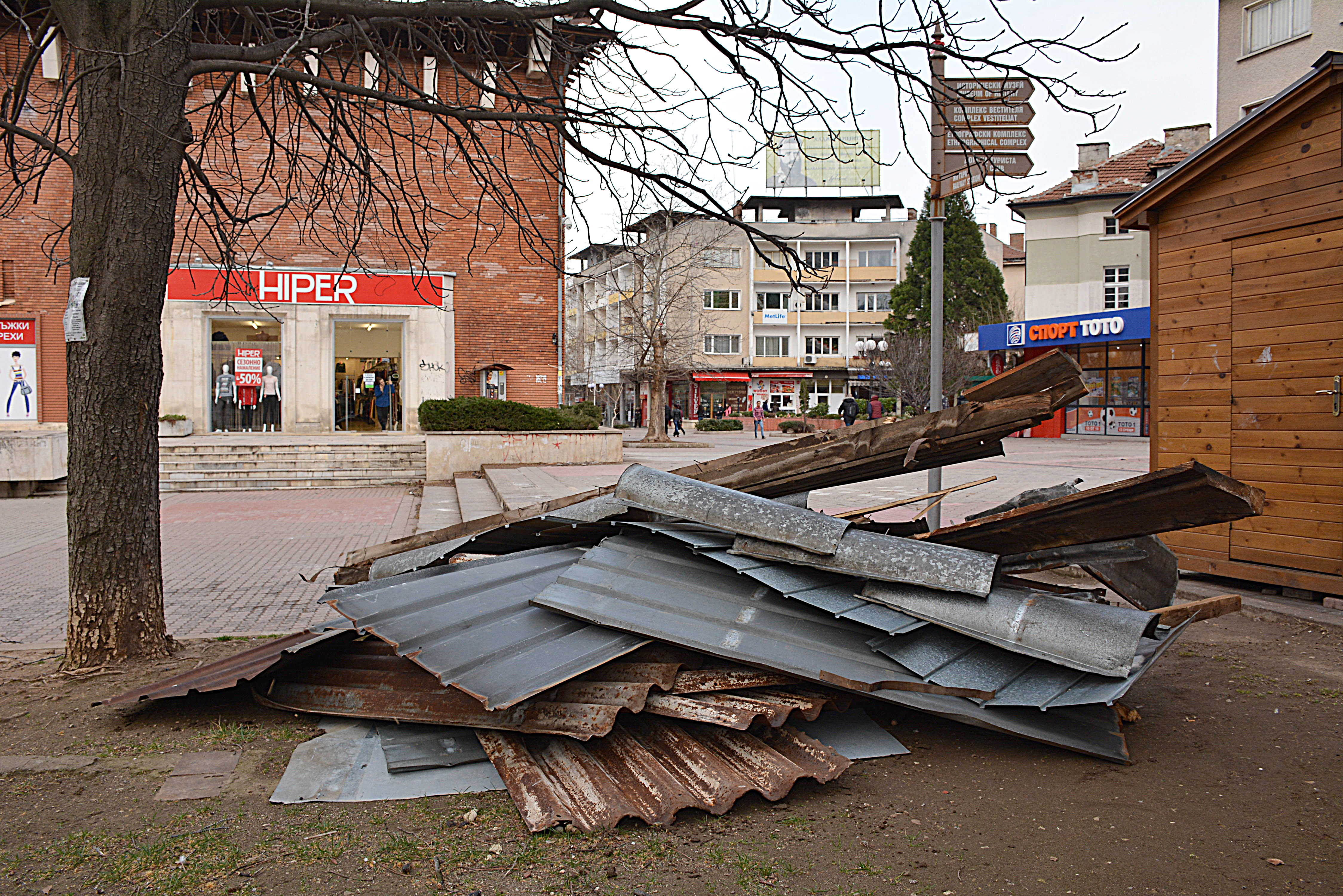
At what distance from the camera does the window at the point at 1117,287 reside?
42375mm

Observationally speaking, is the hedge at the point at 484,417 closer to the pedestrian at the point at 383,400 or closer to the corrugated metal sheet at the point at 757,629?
the pedestrian at the point at 383,400

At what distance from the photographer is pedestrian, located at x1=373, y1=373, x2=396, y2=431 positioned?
27922mm

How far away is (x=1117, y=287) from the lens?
42562 mm

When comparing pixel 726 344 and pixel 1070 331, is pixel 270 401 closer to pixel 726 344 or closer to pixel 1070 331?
pixel 1070 331

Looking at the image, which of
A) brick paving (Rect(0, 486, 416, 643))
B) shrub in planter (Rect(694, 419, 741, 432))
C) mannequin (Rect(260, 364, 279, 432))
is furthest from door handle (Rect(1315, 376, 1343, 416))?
shrub in planter (Rect(694, 419, 741, 432))

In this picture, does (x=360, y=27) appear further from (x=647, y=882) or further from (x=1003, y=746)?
(x=1003, y=746)

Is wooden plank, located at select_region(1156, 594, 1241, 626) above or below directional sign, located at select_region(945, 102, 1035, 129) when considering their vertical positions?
below

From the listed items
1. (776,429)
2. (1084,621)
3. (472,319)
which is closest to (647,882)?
(1084,621)

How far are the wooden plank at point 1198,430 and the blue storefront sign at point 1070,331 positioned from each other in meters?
28.8

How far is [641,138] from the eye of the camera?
5664 millimetres

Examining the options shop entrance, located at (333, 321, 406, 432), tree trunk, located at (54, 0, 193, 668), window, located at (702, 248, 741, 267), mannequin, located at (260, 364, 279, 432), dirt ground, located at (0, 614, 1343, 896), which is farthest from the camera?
window, located at (702, 248, 741, 267)

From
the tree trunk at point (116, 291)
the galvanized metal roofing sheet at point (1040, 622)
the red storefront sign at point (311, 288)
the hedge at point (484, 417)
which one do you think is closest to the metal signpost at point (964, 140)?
the galvanized metal roofing sheet at point (1040, 622)

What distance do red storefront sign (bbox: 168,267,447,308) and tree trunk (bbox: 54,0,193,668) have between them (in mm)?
21041

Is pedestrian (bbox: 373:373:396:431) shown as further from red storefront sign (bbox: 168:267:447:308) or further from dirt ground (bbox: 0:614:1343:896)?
dirt ground (bbox: 0:614:1343:896)
